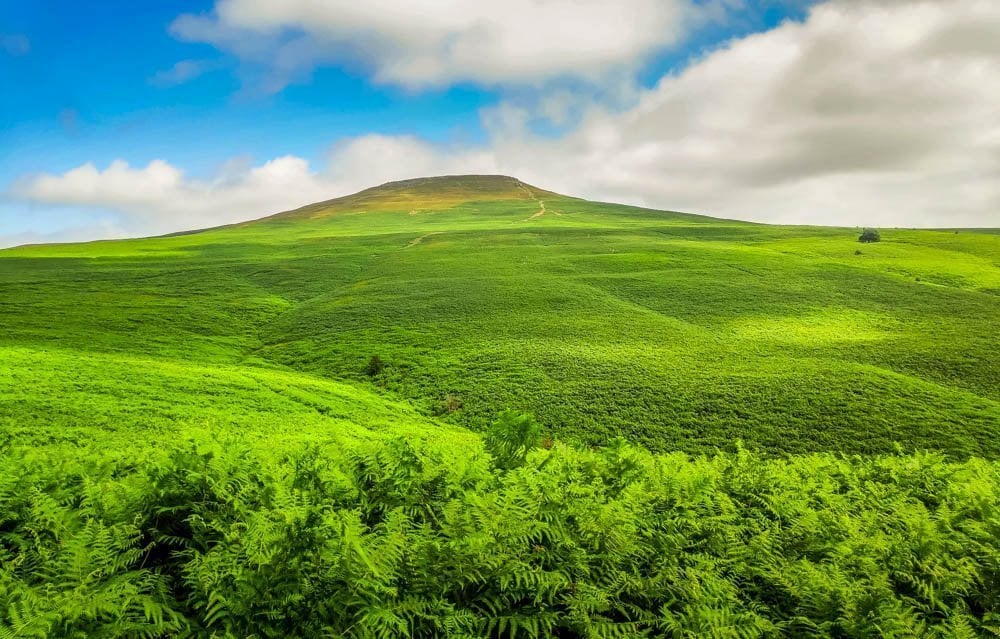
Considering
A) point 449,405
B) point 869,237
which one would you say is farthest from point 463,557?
point 869,237

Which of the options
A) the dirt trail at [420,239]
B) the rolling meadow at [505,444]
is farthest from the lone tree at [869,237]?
the dirt trail at [420,239]

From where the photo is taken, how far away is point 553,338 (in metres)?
46.0

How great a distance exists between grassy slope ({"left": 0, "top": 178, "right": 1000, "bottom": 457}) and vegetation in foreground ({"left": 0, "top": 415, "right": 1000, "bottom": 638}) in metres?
18.3

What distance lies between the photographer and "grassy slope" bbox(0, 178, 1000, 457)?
2897 cm

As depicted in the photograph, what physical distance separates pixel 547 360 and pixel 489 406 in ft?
27.9

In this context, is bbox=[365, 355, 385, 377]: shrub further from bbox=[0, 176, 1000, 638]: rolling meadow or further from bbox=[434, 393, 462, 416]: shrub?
bbox=[434, 393, 462, 416]: shrub

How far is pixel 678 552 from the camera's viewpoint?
20.6 feet

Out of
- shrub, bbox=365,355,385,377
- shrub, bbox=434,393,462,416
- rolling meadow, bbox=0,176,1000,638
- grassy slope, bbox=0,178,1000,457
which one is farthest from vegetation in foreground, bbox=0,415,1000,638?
shrub, bbox=365,355,385,377

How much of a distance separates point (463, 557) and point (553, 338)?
4094 cm

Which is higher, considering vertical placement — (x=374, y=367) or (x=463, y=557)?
(x=463, y=557)

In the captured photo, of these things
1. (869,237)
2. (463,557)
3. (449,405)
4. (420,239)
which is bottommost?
(449,405)

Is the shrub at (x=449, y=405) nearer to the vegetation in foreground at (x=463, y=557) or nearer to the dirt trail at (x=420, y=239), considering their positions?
the vegetation in foreground at (x=463, y=557)

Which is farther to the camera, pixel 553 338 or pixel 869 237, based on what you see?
pixel 869 237

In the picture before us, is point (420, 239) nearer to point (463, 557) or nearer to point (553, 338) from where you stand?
point (553, 338)
